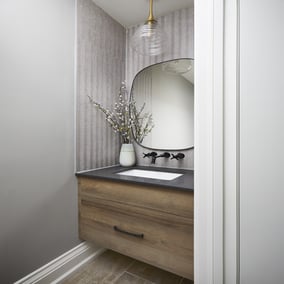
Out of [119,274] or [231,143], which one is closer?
[231,143]

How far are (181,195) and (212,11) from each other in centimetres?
96

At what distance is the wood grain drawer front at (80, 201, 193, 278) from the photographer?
45.9 inches

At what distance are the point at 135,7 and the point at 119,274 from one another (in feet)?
7.77

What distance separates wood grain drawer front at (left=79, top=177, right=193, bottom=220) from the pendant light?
1266mm

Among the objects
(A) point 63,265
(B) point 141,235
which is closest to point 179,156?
(B) point 141,235

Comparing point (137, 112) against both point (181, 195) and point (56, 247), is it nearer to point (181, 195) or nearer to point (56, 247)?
point (181, 195)

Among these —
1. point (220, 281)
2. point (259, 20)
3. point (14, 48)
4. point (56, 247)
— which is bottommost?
point (56, 247)

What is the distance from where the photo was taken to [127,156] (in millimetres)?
1908

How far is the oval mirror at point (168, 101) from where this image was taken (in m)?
1.77

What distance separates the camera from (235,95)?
0.76 m

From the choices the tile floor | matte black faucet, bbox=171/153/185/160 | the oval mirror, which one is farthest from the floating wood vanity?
the oval mirror

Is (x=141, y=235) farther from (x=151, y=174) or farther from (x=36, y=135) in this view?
(x=36, y=135)

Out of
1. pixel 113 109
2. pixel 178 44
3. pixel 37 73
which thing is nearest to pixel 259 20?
pixel 178 44

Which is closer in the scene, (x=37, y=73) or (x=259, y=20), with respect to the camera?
(x=259, y=20)
